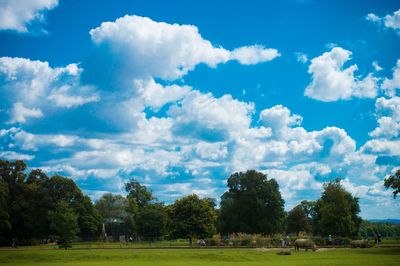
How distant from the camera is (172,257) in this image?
45.1 m

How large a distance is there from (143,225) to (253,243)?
37.8 m

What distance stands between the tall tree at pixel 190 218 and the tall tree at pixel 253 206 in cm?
1525

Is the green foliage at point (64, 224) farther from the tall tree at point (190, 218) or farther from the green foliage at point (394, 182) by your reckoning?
the green foliage at point (394, 182)

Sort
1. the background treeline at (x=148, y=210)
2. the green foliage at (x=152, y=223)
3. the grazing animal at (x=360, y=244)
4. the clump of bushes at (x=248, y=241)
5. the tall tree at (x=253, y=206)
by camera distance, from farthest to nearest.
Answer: the green foliage at (x=152, y=223) < the tall tree at (x=253, y=206) < the background treeline at (x=148, y=210) < the clump of bushes at (x=248, y=241) < the grazing animal at (x=360, y=244)

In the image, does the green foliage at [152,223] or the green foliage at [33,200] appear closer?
the green foliage at [33,200]

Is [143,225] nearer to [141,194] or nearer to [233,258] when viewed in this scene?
[141,194]

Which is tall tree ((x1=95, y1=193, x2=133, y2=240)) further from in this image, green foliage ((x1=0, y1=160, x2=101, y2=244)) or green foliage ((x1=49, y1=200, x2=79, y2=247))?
green foliage ((x1=49, y1=200, x2=79, y2=247))

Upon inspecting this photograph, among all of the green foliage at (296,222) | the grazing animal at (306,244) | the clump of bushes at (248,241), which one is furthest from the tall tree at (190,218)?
the green foliage at (296,222)

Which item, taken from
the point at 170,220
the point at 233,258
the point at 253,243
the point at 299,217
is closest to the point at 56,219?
the point at 170,220

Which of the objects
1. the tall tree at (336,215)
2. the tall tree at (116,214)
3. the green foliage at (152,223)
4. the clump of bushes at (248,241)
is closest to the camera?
the clump of bushes at (248,241)

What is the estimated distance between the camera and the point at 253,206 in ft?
305

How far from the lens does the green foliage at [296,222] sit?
408ft

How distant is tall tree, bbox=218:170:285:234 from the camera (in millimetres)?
92188

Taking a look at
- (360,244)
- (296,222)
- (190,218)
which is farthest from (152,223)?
(360,244)
